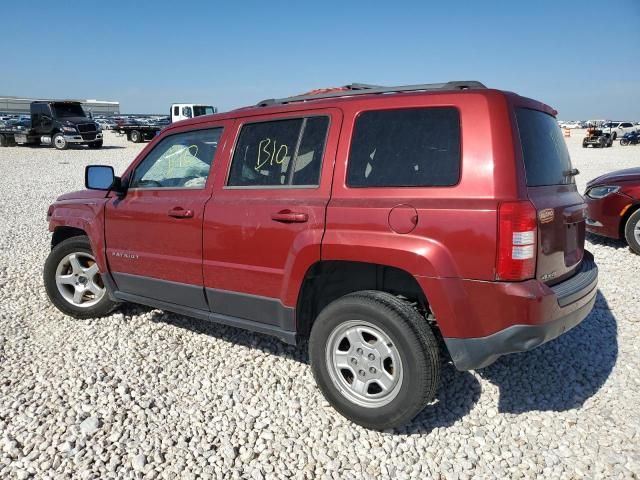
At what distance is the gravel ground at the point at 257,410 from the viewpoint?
2.66m

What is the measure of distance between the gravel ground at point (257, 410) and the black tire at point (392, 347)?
6.0 inches

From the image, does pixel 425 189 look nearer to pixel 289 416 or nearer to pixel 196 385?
pixel 289 416

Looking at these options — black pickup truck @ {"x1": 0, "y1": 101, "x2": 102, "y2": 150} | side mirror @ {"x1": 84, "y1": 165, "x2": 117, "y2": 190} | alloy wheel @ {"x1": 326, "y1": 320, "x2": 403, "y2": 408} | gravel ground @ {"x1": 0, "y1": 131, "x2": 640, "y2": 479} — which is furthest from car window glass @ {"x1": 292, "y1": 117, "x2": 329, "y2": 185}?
black pickup truck @ {"x1": 0, "y1": 101, "x2": 102, "y2": 150}

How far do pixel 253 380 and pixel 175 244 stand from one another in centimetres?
113

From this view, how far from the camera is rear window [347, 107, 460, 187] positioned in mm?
2664

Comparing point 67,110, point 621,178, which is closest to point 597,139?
point 621,178

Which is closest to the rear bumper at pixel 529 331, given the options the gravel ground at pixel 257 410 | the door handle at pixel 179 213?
the gravel ground at pixel 257 410

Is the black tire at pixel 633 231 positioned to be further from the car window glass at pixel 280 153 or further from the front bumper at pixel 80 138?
the front bumper at pixel 80 138

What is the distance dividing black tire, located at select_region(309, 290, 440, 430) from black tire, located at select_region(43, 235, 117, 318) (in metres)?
2.42

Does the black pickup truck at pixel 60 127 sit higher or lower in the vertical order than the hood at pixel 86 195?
higher

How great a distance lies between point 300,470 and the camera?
2.62 meters

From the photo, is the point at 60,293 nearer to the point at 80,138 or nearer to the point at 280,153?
the point at 280,153

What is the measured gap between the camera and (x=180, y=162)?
388 cm

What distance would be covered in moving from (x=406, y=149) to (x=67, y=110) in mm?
25866
